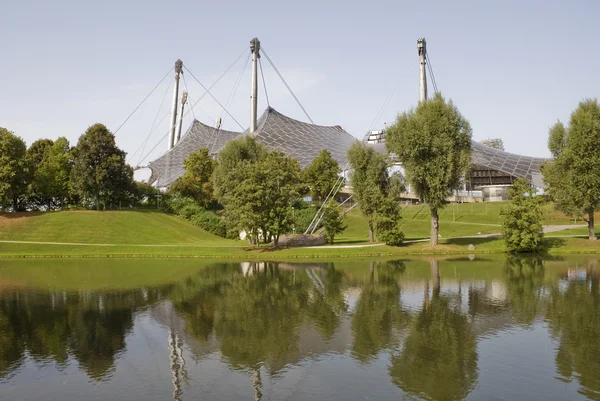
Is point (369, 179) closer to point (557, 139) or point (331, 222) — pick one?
point (331, 222)

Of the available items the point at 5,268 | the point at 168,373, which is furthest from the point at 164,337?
the point at 5,268

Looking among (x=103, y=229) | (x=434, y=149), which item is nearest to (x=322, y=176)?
(x=103, y=229)

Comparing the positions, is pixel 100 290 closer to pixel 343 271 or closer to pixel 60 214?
pixel 343 271

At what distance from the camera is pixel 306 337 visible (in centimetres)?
1928

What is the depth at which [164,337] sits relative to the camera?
19922 millimetres

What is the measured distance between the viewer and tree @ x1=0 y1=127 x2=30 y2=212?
62219 millimetres

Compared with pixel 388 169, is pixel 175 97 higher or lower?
higher

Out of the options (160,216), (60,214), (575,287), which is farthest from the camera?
(160,216)

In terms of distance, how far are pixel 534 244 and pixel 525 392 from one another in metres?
34.3

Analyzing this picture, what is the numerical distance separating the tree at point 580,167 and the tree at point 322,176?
116 ft

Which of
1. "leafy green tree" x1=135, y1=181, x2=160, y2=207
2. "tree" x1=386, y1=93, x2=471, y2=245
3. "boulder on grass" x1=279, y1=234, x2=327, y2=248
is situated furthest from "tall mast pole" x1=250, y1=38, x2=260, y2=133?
"tree" x1=386, y1=93, x2=471, y2=245

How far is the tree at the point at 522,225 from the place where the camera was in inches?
1768

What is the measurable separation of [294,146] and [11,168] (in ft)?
181

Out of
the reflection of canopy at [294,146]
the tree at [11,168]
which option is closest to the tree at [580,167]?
the reflection of canopy at [294,146]
